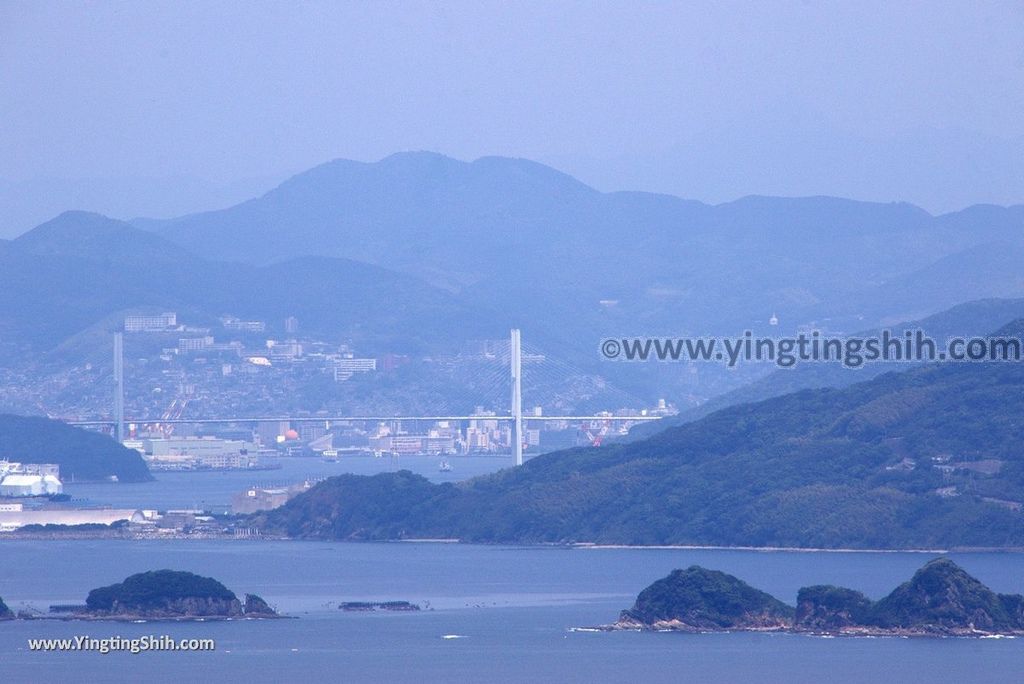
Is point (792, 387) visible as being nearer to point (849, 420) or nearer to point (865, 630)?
point (849, 420)

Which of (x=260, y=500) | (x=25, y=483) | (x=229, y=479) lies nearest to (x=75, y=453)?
(x=229, y=479)

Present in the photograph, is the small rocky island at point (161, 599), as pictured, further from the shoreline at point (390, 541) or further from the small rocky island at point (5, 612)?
the shoreline at point (390, 541)

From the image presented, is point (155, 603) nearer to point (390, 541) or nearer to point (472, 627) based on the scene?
point (472, 627)

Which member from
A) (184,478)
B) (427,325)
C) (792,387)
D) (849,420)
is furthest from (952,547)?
(427,325)

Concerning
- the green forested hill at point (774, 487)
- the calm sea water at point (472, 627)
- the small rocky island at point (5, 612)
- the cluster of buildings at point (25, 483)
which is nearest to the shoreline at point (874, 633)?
the calm sea water at point (472, 627)

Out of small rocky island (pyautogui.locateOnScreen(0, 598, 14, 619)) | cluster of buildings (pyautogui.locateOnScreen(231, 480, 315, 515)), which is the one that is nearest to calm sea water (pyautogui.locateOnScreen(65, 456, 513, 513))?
cluster of buildings (pyautogui.locateOnScreen(231, 480, 315, 515))

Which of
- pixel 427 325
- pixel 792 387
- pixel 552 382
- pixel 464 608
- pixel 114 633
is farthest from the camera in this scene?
pixel 427 325

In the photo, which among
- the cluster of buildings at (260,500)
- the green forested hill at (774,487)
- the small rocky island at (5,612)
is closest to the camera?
the small rocky island at (5,612)
